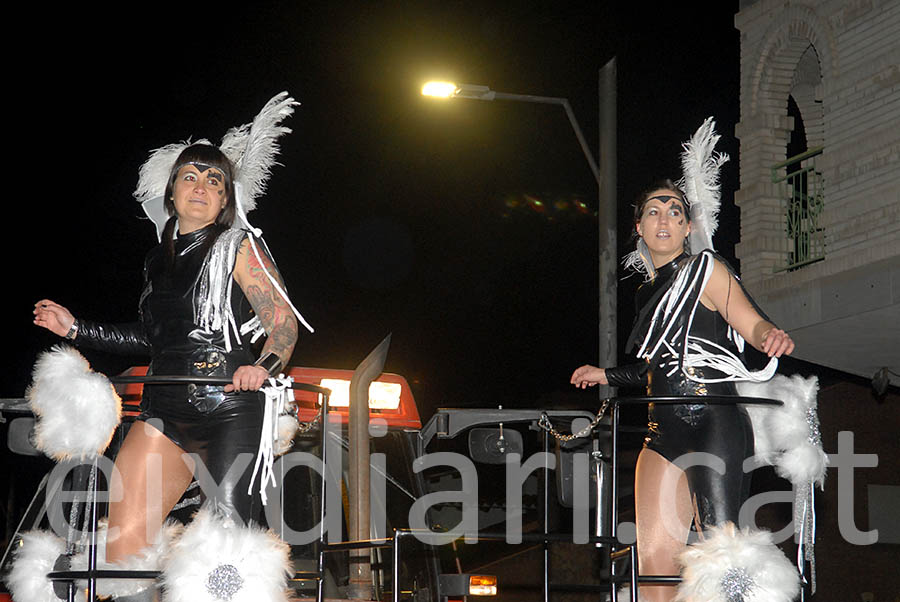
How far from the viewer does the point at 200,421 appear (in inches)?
174

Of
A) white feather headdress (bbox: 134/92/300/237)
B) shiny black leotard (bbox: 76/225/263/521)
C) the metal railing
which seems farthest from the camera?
the metal railing

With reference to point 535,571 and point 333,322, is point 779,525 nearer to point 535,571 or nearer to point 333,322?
point 535,571

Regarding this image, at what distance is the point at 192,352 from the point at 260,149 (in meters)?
1.21

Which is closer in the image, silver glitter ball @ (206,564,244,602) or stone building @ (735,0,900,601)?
silver glitter ball @ (206,564,244,602)

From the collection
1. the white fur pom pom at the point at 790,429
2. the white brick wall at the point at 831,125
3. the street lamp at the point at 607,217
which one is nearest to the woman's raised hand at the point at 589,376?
the white fur pom pom at the point at 790,429

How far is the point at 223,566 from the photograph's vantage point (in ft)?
13.1

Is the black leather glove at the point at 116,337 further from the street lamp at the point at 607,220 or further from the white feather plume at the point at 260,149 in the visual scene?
the street lamp at the point at 607,220

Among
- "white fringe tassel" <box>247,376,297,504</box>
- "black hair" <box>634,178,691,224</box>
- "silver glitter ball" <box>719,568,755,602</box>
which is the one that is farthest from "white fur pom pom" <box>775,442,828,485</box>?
"white fringe tassel" <box>247,376,297,504</box>

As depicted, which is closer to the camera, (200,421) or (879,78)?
(200,421)

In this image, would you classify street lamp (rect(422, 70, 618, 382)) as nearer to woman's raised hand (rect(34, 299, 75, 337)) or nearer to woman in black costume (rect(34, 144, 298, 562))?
woman in black costume (rect(34, 144, 298, 562))

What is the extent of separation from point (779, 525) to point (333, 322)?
81.6 ft

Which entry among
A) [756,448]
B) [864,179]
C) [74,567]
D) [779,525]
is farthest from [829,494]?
[74,567]

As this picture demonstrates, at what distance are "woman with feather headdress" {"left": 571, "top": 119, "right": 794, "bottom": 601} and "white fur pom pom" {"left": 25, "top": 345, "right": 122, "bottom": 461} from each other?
7.35ft

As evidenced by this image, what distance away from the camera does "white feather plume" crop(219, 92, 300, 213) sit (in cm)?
528
